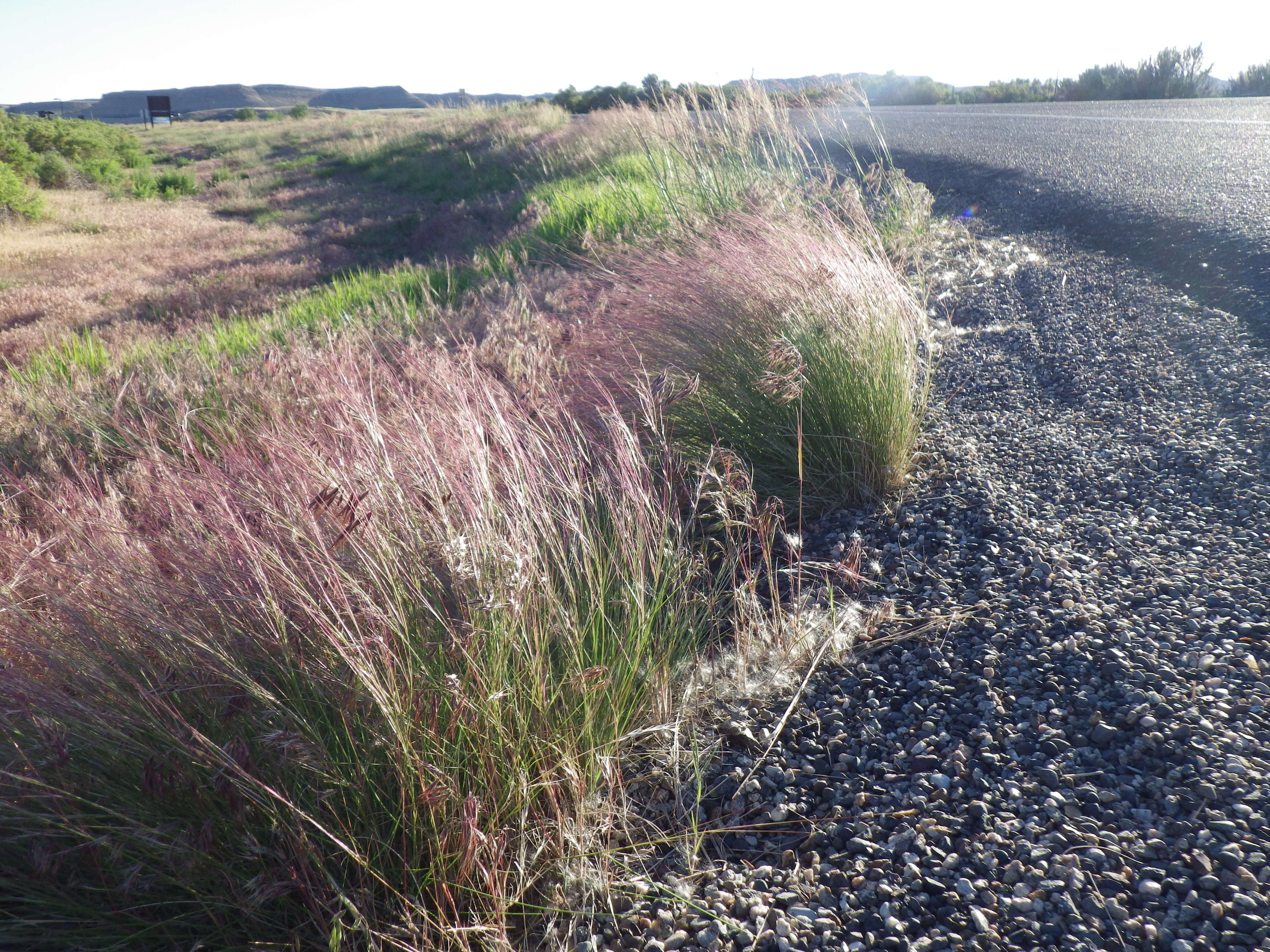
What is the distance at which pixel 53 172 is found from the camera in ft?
56.5

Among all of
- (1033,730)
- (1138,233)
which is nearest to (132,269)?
(1138,233)

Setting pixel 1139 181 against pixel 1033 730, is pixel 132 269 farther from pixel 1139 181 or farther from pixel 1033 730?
pixel 1033 730

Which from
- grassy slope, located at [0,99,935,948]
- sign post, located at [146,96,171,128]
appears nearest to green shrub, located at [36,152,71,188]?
grassy slope, located at [0,99,935,948]

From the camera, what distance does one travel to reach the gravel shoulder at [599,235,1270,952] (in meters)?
1.33

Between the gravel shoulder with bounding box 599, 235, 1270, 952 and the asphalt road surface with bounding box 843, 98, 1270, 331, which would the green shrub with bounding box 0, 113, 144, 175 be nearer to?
the asphalt road surface with bounding box 843, 98, 1270, 331

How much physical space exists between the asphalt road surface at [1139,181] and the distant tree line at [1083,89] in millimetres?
1768

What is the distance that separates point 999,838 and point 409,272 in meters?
7.61

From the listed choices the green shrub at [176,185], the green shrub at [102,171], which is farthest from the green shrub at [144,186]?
the green shrub at [102,171]

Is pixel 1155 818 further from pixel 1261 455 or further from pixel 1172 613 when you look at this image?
pixel 1261 455

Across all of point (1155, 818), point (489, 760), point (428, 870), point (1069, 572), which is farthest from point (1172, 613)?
point (428, 870)

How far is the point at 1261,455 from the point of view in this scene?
253 centimetres

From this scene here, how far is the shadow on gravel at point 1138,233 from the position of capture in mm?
3957

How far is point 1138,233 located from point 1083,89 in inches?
642

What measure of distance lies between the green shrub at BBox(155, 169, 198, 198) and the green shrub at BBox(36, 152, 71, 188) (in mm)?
1886
